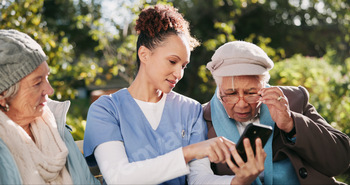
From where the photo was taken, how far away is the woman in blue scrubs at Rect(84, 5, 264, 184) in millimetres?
2295

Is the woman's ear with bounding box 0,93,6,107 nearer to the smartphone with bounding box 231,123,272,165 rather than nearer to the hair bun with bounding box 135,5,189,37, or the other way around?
the hair bun with bounding box 135,5,189,37

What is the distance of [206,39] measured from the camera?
12156 millimetres

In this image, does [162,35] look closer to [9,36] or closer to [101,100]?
[101,100]

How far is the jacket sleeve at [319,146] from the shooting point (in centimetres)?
245

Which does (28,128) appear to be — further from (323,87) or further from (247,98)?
(323,87)

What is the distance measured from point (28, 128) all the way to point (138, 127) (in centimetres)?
72

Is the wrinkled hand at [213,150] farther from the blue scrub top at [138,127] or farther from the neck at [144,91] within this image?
the neck at [144,91]

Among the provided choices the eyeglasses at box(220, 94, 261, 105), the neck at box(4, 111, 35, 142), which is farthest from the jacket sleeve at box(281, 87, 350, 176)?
the neck at box(4, 111, 35, 142)

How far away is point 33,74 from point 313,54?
50.1 feet

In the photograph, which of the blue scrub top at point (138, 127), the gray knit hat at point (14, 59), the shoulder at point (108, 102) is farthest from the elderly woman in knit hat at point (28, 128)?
the shoulder at point (108, 102)

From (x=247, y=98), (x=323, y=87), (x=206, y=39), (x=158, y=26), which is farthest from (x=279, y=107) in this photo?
(x=206, y=39)

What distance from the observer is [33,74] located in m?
2.23

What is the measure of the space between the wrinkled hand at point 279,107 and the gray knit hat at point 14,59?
149cm

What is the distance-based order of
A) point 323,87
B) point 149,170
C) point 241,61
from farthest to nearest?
point 323,87
point 241,61
point 149,170
